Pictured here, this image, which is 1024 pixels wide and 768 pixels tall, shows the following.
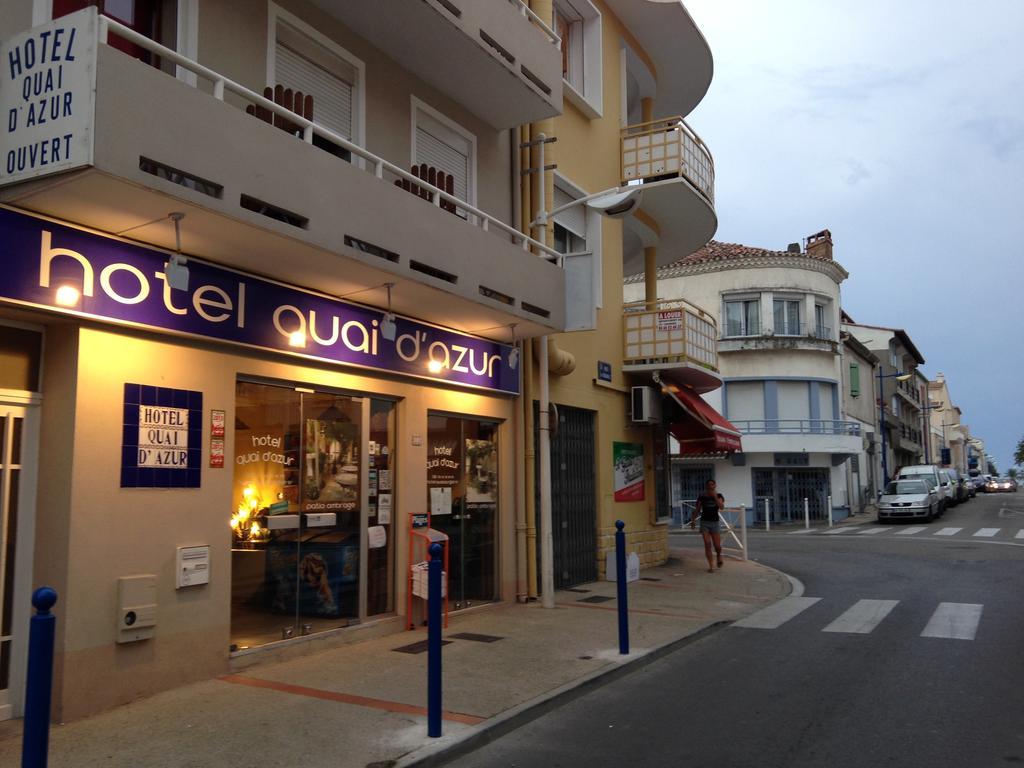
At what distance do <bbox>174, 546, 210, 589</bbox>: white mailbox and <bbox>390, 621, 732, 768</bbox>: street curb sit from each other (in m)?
2.72

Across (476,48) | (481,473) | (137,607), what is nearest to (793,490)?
(481,473)

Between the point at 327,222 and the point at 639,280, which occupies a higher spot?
the point at 639,280

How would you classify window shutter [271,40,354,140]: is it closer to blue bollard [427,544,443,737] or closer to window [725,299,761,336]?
blue bollard [427,544,443,737]

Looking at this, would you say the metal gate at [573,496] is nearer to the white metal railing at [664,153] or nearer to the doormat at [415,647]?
the doormat at [415,647]

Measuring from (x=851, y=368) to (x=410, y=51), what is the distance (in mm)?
35959

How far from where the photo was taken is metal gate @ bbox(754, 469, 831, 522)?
34.2 meters

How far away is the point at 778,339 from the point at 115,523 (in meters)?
31.8

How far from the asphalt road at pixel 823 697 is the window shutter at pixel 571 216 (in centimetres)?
699

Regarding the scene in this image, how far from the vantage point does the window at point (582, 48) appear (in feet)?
48.6

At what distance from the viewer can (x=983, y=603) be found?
11906 millimetres

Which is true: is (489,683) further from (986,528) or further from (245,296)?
(986,528)

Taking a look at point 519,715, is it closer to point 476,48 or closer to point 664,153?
point 476,48

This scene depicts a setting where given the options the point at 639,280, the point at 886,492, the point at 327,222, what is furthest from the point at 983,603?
the point at 639,280

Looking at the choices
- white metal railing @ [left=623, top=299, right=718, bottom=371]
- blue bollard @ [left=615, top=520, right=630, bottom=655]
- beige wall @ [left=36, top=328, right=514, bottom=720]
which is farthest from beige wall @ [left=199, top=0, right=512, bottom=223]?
blue bollard @ [left=615, top=520, right=630, bottom=655]
